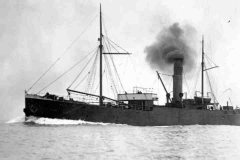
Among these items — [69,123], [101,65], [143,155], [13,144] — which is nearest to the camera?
[143,155]

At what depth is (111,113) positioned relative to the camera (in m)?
33.1

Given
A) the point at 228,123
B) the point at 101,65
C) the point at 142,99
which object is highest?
the point at 101,65

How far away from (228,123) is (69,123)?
25.0 meters

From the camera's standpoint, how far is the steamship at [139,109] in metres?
31.8

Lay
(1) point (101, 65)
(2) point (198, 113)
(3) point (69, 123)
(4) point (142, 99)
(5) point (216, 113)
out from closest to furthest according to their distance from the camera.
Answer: (3) point (69, 123) → (1) point (101, 65) → (4) point (142, 99) → (2) point (198, 113) → (5) point (216, 113)

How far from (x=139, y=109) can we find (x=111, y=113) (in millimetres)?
4476

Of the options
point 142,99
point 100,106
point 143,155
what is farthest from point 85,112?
point 143,155

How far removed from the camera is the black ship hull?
3166 centimetres

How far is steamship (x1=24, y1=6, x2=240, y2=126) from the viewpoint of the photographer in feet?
104

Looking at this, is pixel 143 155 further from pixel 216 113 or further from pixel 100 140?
pixel 216 113

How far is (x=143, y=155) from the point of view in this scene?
1506cm

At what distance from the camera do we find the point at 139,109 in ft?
120

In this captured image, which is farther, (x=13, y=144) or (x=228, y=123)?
(x=228, y=123)

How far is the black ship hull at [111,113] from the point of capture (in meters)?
31.7
